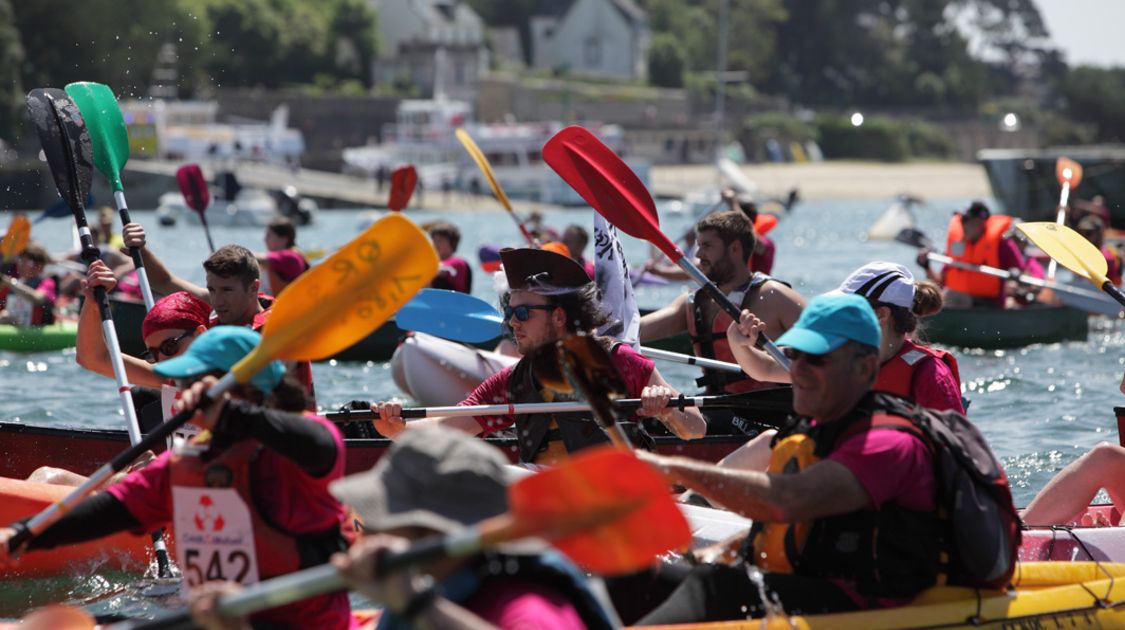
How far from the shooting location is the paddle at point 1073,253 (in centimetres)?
739

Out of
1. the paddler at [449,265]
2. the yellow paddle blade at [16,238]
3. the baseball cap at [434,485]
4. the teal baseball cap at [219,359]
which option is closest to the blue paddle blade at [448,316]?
the paddler at [449,265]

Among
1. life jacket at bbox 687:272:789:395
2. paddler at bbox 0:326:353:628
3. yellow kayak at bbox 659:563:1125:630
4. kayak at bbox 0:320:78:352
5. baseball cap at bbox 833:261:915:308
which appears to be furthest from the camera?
kayak at bbox 0:320:78:352

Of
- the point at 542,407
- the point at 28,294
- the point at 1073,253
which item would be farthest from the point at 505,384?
the point at 28,294

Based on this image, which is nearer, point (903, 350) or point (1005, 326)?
point (903, 350)

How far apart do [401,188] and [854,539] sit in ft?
30.2

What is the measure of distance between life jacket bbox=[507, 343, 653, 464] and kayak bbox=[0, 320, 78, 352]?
8.86 m

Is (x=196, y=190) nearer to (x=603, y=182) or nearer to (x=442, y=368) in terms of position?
(x=442, y=368)

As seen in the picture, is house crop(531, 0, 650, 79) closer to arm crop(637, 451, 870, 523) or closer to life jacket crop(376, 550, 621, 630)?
arm crop(637, 451, 870, 523)

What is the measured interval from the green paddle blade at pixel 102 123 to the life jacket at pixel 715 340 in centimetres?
302

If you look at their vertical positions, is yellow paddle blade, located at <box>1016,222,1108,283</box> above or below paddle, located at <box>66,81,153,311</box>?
below

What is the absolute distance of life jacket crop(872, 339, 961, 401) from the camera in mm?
5566

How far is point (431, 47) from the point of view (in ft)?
271

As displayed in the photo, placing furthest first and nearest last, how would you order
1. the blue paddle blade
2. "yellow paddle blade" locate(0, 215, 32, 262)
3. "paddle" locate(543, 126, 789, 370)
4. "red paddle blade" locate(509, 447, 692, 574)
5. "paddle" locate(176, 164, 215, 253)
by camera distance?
"yellow paddle blade" locate(0, 215, 32, 262) → "paddle" locate(176, 164, 215, 253) → the blue paddle blade → "paddle" locate(543, 126, 789, 370) → "red paddle blade" locate(509, 447, 692, 574)

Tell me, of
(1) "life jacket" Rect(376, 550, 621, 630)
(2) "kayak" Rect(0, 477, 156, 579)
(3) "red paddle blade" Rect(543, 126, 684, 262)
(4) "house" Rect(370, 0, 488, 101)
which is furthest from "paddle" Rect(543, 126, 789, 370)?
(4) "house" Rect(370, 0, 488, 101)
